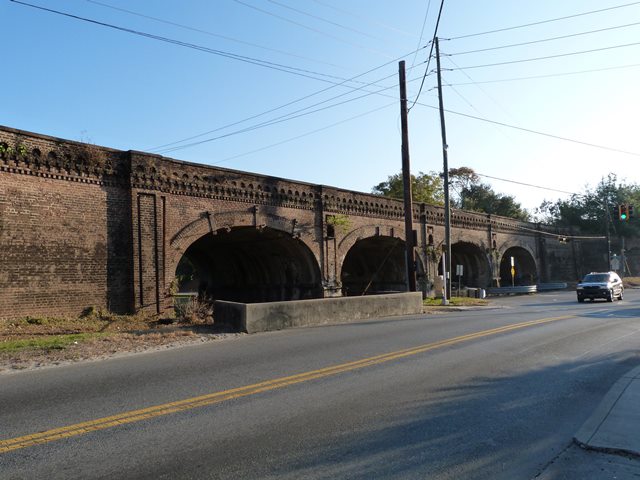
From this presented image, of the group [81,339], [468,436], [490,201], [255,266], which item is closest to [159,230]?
[81,339]

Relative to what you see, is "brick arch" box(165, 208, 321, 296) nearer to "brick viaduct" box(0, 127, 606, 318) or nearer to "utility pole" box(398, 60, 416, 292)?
"brick viaduct" box(0, 127, 606, 318)

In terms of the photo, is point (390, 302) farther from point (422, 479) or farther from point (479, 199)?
point (479, 199)

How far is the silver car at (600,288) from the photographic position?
26625 millimetres

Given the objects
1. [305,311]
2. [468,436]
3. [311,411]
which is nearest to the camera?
[468,436]

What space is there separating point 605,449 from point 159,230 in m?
16.2

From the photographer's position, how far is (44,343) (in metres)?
11.1

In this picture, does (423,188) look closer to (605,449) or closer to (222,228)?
(222,228)

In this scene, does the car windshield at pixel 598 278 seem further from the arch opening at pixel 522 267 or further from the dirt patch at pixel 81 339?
the dirt patch at pixel 81 339

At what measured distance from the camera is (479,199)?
73688 millimetres

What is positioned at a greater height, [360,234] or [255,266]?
[360,234]

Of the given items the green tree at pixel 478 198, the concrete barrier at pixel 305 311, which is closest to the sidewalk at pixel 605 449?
the concrete barrier at pixel 305 311

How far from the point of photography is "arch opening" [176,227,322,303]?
2542 cm

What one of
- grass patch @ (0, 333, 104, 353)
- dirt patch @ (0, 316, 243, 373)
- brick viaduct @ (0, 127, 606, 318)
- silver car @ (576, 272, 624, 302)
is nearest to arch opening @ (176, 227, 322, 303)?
brick viaduct @ (0, 127, 606, 318)

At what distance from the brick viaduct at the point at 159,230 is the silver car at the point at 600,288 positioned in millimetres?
8900
